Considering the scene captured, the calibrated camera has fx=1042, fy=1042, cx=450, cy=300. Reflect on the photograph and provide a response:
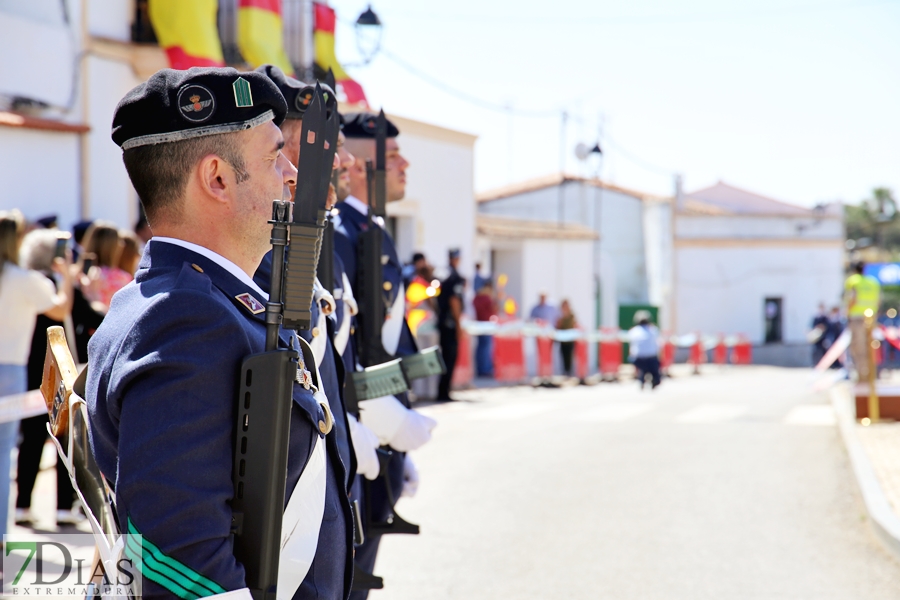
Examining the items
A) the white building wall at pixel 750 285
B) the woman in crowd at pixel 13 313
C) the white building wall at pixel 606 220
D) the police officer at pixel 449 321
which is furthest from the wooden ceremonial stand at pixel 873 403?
the white building wall at pixel 750 285

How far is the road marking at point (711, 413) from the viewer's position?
43.0 feet

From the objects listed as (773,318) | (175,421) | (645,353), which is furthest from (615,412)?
(773,318)

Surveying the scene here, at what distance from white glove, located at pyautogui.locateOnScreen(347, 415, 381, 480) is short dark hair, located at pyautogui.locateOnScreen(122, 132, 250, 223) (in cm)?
146

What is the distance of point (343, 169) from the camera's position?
3.79 metres

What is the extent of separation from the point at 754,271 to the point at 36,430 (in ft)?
131

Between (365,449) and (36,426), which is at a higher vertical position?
(365,449)

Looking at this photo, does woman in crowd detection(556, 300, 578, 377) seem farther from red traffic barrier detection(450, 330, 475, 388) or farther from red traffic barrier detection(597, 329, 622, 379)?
red traffic barrier detection(450, 330, 475, 388)

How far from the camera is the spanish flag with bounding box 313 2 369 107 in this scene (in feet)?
54.6

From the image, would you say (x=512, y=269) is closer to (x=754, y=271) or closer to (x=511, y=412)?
(x=511, y=412)

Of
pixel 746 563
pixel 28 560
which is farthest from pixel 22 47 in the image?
pixel 746 563

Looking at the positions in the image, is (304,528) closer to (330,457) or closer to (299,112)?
(330,457)

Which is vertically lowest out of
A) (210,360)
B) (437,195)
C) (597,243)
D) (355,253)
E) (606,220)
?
(210,360)

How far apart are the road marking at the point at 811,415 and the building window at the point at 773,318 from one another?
94.5 ft

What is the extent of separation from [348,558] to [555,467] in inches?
285
